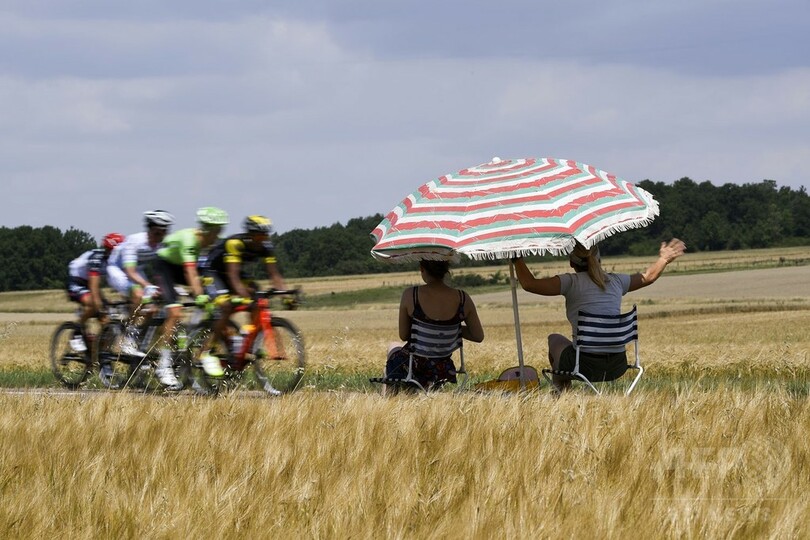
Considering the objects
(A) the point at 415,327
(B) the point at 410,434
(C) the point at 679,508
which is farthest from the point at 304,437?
(A) the point at 415,327

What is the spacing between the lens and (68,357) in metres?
12.5

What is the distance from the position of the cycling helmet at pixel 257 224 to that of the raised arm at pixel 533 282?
82.6 inches

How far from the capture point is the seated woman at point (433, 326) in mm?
9117

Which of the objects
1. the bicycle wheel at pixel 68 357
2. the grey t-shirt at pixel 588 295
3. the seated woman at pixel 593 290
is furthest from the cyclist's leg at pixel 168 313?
the grey t-shirt at pixel 588 295

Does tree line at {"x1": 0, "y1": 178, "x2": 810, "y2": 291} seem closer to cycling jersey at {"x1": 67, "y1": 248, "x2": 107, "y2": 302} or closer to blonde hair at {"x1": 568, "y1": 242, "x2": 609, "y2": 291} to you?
cycling jersey at {"x1": 67, "y1": 248, "x2": 107, "y2": 302}

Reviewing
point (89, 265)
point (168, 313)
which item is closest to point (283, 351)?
point (168, 313)

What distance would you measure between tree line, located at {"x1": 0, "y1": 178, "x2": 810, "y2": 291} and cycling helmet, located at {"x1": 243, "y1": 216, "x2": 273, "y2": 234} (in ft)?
251

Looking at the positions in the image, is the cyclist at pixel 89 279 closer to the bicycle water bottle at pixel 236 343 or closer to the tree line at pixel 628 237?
the bicycle water bottle at pixel 236 343

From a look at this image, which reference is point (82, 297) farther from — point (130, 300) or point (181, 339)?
point (181, 339)

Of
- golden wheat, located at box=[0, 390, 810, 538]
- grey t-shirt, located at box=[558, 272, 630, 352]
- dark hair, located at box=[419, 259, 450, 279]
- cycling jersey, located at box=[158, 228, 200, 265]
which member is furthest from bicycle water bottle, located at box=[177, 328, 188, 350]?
grey t-shirt, located at box=[558, 272, 630, 352]

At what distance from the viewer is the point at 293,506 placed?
14.3 feet

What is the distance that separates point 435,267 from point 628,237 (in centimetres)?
9575

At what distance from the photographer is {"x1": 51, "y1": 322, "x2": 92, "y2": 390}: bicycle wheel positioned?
12.4 metres

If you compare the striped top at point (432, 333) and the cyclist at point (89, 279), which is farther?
the cyclist at point (89, 279)
